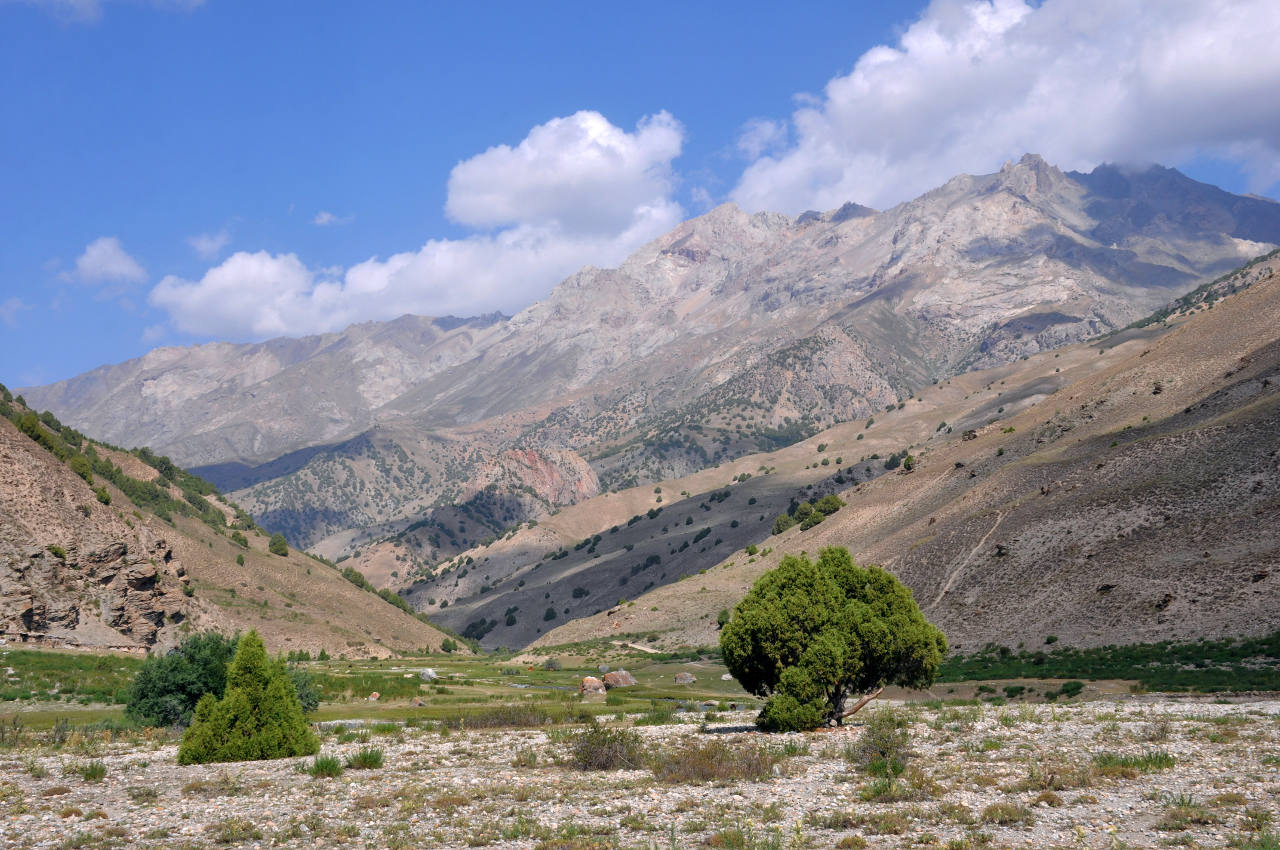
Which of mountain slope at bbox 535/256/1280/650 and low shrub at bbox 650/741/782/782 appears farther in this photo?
mountain slope at bbox 535/256/1280/650

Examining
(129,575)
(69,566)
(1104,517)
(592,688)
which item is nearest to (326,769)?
(592,688)

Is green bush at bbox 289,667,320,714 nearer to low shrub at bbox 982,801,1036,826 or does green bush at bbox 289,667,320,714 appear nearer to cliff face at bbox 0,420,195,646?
cliff face at bbox 0,420,195,646

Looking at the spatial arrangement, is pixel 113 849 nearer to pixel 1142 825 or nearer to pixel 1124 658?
pixel 1142 825

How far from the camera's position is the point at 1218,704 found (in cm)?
3083

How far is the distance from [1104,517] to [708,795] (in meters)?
54.3

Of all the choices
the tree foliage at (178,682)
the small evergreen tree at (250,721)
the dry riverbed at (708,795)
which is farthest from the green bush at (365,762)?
the tree foliage at (178,682)

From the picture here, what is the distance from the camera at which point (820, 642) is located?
28.2 metres

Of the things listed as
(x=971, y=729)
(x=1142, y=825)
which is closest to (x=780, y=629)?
(x=971, y=729)

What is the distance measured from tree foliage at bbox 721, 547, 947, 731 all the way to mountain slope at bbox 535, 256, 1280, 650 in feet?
83.3

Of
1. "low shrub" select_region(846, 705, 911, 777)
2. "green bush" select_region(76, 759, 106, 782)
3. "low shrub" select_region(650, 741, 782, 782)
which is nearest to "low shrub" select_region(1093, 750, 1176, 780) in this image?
"low shrub" select_region(846, 705, 911, 777)

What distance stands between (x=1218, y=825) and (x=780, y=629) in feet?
46.5

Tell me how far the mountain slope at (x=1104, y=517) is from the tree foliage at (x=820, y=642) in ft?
83.3

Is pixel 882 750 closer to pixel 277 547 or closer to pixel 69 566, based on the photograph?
pixel 69 566

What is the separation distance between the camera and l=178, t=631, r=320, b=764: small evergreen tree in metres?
24.0
